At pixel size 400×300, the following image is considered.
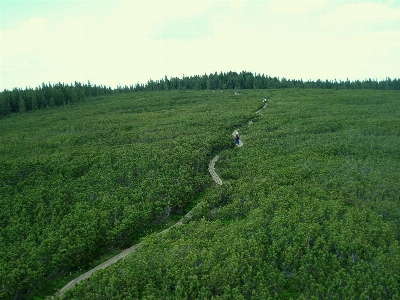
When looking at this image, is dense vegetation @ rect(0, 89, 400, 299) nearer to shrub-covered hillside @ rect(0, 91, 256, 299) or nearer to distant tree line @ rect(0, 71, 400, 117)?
shrub-covered hillside @ rect(0, 91, 256, 299)

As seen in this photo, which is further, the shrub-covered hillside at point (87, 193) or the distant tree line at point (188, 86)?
the distant tree line at point (188, 86)

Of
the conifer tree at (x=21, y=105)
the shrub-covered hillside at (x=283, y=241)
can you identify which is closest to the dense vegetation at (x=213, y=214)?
the shrub-covered hillside at (x=283, y=241)

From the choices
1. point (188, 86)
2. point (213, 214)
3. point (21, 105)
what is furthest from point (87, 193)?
point (188, 86)

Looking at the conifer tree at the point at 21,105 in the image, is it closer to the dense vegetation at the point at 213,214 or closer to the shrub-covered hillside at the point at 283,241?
the dense vegetation at the point at 213,214

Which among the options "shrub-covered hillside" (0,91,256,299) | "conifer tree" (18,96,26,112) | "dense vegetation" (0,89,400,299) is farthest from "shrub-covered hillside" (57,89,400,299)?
"conifer tree" (18,96,26,112)

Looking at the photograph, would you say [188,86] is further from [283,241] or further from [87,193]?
[283,241]

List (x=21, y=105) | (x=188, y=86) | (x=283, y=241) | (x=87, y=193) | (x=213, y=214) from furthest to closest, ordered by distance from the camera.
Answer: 1. (x=188, y=86)
2. (x=21, y=105)
3. (x=87, y=193)
4. (x=213, y=214)
5. (x=283, y=241)

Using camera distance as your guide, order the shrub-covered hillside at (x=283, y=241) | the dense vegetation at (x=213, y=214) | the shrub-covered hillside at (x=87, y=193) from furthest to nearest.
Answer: the shrub-covered hillside at (x=87, y=193) < the dense vegetation at (x=213, y=214) < the shrub-covered hillside at (x=283, y=241)
